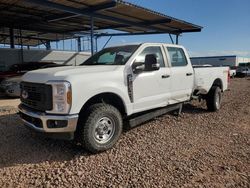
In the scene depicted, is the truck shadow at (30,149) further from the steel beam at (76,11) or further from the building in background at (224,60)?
the building in background at (224,60)

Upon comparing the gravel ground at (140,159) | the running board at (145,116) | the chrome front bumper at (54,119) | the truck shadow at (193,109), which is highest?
the chrome front bumper at (54,119)

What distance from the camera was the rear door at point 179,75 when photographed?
21.0 feet

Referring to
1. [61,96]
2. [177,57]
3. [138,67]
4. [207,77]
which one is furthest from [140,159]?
[207,77]

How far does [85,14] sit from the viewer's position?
1337cm

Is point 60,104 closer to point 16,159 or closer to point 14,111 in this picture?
point 16,159

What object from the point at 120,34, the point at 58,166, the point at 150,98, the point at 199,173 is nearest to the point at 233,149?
the point at 199,173

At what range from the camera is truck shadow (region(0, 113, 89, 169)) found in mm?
4508

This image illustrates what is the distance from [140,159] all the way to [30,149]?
6.89 feet

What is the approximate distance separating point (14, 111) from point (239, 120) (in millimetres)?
6775

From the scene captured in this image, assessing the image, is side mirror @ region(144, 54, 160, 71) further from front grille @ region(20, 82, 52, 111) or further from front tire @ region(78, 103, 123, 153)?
A: front grille @ region(20, 82, 52, 111)

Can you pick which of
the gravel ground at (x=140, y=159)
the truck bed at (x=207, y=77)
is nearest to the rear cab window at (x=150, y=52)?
the gravel ground at (x=140, y=159)

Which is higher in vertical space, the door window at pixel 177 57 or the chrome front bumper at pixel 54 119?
the door window at pixel 177 57

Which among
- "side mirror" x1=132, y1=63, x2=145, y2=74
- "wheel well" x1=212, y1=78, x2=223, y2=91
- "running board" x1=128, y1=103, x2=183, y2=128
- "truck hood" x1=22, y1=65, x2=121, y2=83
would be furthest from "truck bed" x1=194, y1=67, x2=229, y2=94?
"truck hood" x1=22, y1=65, x2=121, y2=83

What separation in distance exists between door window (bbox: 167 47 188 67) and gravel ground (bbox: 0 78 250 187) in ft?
5.24
